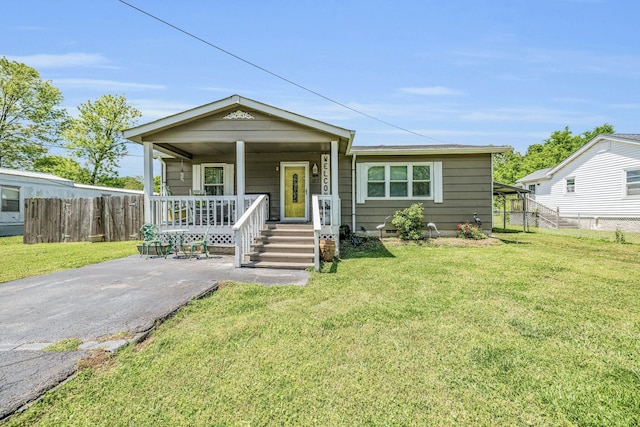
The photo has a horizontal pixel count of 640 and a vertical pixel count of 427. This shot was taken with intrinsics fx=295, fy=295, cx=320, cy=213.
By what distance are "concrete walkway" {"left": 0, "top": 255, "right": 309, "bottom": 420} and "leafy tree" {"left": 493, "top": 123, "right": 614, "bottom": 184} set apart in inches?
1279

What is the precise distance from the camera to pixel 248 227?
271 inches

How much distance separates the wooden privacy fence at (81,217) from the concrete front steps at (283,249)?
6896 mm

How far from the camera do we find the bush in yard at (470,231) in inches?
390

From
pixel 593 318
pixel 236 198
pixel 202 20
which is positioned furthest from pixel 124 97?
pixel 593 318

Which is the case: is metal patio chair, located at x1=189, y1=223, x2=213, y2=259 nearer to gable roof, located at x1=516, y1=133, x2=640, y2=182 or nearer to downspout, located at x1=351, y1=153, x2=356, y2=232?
downspout, located at x1=351, y1=153, x2=356, y2=232

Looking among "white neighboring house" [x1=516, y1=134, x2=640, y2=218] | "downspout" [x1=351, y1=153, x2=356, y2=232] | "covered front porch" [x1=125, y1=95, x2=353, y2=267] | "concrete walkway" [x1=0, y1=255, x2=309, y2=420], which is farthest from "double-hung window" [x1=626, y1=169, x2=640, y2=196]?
"concrete walkway" [x1=0, y1=255, x2=309, y2=420]

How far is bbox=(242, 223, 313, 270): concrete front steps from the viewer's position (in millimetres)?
6379

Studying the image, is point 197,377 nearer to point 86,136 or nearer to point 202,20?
point 202,20

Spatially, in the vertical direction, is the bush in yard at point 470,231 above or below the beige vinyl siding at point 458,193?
below

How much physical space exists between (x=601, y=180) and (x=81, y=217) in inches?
912

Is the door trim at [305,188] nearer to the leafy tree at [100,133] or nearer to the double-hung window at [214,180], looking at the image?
the double-hung window at [214,180]

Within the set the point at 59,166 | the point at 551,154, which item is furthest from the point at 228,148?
the point at 551,154

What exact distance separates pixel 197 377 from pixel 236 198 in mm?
5783

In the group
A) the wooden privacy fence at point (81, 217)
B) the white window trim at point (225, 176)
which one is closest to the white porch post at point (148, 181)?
the white window trim at point (225, 176)
